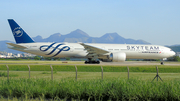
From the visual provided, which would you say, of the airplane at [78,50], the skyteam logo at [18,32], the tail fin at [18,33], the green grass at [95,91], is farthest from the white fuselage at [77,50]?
the green grass at [95,91]

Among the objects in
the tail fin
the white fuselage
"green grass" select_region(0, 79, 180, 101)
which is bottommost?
"green grass" select_region(0, 79, 180, 101)

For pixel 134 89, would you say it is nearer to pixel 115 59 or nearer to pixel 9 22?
pixel 115 59

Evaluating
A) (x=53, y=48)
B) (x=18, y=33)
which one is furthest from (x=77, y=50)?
(x=18, y=33)

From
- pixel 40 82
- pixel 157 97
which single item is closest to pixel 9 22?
pixel 40 82

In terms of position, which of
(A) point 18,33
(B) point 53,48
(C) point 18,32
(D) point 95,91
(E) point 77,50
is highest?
(C) point 18,32

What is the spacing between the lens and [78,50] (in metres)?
33.1

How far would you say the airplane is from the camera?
Result: 3155 cm

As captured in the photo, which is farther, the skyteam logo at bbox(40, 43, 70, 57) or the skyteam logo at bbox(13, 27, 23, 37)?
the skyteam logo at bbox(13, 27, 23, 37)

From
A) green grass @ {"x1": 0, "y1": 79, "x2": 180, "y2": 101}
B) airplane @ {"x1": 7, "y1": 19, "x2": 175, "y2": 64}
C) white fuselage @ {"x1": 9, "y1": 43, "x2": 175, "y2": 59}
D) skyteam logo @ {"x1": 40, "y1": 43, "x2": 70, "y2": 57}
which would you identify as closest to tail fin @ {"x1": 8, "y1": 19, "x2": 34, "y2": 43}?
airplane @ {"x1": 7, "y1": 19, "x2": 175, "y2": 64}

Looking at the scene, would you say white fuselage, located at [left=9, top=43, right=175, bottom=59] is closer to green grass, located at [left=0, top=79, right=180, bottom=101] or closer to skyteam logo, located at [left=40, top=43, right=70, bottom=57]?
skyteam logo, located at [left=40, top=43, right=70, bottom=57]

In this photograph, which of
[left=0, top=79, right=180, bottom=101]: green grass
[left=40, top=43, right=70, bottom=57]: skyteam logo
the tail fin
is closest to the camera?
[left=0, top=79, right=180, bottom=101]: green grass

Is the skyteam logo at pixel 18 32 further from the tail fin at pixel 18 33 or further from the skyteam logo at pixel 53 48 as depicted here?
the skyteam logo at pixel 53 48

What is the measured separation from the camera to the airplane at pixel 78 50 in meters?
31.5

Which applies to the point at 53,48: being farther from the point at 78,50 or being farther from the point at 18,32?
the point at 18,32
